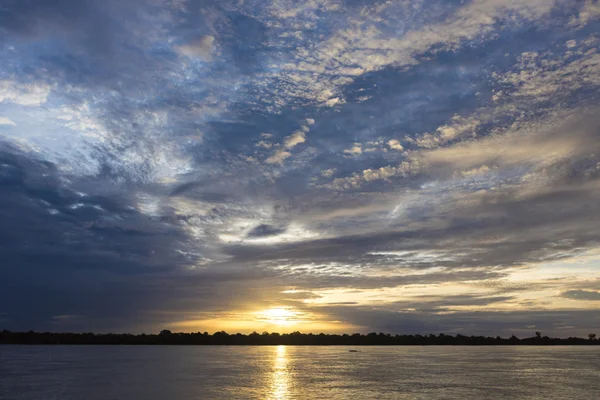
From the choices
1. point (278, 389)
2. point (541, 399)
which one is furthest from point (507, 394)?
point (278, 389)

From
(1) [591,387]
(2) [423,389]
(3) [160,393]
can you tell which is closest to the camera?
(3) [160,393]

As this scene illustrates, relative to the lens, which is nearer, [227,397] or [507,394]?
[227,397]

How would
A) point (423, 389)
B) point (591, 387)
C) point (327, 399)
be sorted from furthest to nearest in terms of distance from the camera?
1. point (591, 387)
2. point (423, 389)
3. point (327, 399)

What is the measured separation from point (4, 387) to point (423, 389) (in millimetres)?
53340

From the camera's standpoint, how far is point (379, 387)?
6662cm

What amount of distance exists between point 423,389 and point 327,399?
16239 millimetres

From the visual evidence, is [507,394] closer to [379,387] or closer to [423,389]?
[423,389]

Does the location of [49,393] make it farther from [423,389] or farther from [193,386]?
[423,389]

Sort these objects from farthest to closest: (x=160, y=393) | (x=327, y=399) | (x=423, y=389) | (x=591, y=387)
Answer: (x=591, y=387) → (x=423, y=389) → (x=160, y=393) → (x=327, y=399)

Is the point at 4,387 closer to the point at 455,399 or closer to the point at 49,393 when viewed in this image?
the point at 49,393

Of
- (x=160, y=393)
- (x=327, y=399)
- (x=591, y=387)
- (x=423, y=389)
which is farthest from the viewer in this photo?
(x=591, y=387)

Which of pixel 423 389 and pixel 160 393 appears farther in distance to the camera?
pixel 423 389

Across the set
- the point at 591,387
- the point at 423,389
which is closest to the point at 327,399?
the point at 423,389

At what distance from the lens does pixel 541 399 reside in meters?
55.7
